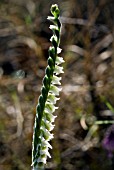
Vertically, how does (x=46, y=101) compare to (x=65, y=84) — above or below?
below

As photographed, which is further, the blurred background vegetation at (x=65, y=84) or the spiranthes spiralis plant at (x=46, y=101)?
the blurred background vegetation at (x=65, y=84)

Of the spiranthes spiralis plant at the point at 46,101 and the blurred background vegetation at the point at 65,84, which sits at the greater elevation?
the blurred background vegetation at the point at 65,84

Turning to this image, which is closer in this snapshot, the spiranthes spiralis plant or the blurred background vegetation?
the spiranthes spiralis plant

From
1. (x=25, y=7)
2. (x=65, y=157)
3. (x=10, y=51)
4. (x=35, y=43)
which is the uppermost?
(x=25, y=7)

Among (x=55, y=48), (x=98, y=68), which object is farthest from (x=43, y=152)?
(x=98, y=68)

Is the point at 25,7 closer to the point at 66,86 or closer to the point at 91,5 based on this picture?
the point at 91,5
